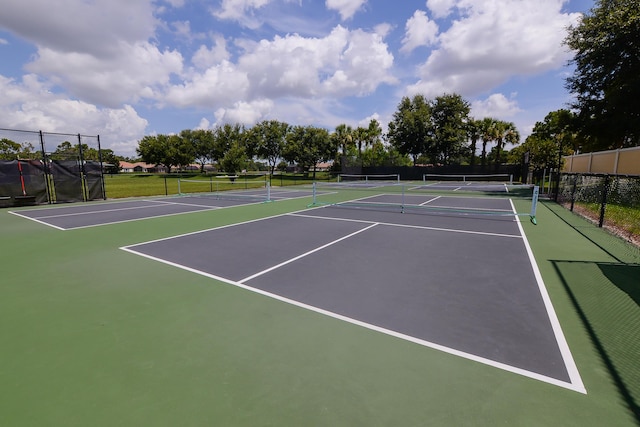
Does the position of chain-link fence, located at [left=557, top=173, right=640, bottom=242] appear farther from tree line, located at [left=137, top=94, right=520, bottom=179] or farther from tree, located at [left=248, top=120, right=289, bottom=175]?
tree, located at [left=248, top=120, right=289, bottom=175]

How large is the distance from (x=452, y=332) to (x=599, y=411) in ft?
4.62

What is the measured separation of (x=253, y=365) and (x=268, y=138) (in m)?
57.1

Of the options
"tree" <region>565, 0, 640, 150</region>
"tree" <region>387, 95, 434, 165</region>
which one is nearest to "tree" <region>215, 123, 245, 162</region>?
"tree" <region>387, 95, 434, 165</region>

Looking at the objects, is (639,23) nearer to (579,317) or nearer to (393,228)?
(393,228)

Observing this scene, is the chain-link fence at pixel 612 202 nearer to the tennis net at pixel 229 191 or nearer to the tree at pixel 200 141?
the tennis net at pixel 229 191

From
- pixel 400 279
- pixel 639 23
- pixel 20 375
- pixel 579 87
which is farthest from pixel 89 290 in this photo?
pixel 579 87

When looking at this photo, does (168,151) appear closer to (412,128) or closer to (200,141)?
(200,141)

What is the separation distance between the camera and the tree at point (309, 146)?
51.4 metres

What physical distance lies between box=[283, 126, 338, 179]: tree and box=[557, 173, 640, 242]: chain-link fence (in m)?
37.4

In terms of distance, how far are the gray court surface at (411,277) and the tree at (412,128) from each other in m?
43.3

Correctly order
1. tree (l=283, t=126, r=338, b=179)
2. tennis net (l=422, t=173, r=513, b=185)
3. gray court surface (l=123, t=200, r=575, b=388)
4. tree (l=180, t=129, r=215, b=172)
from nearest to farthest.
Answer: gray court surface (l=123, t=200, r=575, b=388), tennis net (l=422, t=173, r=513, b=185), tree (l=283, t=126, r=338, b=179), tree (l=180, t=129, r=215, b=172)

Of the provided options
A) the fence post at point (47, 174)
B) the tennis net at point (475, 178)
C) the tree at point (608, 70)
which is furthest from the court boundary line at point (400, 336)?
the tennis net at point (475, 178)

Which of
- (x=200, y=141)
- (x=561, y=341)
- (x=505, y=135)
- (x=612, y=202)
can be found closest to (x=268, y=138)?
(x=200, y=141)

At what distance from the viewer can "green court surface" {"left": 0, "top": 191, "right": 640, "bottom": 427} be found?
97.7 inches
